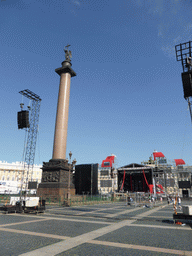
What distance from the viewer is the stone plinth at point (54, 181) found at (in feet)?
84.2

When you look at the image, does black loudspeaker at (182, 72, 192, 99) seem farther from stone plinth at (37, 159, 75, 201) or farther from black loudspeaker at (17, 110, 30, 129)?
stone plinth at (37, 159, 75, 201)

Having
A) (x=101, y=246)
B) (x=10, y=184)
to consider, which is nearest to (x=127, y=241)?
(x=101, y=246)

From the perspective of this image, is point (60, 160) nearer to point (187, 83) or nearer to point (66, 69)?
point (66, 69)

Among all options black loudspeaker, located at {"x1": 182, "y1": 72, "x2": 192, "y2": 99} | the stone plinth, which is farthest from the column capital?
black loudspeaker, located at {"x1": 182, "y1": 72, "x2": 192, "y2": 99}

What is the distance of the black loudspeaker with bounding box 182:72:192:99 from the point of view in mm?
12258

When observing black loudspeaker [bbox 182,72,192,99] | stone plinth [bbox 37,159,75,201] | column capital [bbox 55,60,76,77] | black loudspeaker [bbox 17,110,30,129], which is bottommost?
stone plinth [bbox 37,159,75,201]

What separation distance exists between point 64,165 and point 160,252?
23.1 m

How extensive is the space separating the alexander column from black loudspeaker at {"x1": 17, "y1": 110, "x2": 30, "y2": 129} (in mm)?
5895

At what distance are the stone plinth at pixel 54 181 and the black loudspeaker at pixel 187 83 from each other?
19.7m

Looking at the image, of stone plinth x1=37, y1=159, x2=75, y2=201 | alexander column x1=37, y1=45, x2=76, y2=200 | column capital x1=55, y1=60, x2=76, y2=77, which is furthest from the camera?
column capital x1=55, y1=60, x2=76, y2=77

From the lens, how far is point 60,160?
27.4 metres

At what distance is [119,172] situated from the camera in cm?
4844

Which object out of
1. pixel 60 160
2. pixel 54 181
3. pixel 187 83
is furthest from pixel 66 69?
pixel 187 83

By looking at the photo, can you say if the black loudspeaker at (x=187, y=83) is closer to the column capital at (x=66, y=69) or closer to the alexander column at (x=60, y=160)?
the alexander column at (x=60, y=160)
